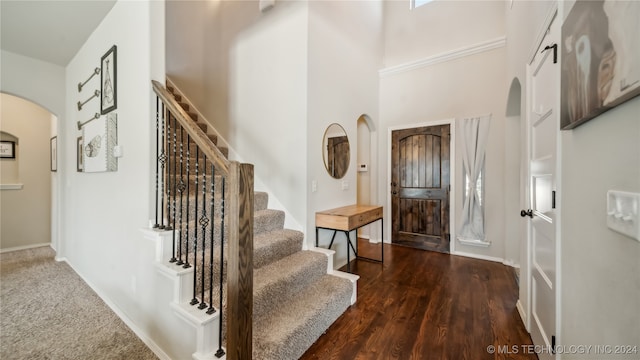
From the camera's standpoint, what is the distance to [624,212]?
2.33ft

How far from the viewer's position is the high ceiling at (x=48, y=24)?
2138mm

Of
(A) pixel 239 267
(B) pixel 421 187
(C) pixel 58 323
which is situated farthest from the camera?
(B) pixel 421 187

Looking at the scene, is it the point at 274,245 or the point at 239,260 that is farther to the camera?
the point at 274,245

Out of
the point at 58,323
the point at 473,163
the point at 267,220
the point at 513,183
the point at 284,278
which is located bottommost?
the point at 58,323

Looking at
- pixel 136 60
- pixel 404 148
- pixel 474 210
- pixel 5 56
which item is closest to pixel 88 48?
pixel 5 56

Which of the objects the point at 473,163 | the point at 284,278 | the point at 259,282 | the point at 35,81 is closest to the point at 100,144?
the point at 35,81

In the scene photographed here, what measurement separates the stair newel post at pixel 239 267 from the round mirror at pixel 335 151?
187cm

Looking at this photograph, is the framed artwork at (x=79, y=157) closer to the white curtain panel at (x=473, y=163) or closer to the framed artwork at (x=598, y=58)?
the framed artwork at (x=598, y=58)

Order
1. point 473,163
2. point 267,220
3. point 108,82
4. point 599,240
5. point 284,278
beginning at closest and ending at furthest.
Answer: point 599,240 → point 284,278 → point 108,82 → point 267,220 → point 473,163

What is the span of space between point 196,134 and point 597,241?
1980 mm

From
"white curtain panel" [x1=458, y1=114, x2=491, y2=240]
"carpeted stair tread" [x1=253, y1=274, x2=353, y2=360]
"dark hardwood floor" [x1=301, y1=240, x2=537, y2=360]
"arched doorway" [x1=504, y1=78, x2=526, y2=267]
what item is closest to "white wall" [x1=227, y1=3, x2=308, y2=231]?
"carpeted stair tread" [x1=253, y1=274, x2=353, y2=360]

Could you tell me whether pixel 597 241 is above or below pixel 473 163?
below

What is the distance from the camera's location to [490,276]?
2.97 metres

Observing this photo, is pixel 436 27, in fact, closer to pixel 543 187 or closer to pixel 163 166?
pixel 543 187
